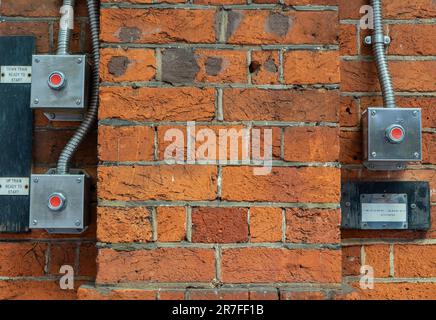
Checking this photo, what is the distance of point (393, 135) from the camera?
1289mm

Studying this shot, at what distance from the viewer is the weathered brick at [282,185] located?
1.23 metres

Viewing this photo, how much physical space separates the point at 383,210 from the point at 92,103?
86 cm

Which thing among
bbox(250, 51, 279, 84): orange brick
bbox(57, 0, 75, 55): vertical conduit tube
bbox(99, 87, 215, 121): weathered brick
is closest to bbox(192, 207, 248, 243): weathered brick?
bbox(99, 87, 215, 121): weathered brick

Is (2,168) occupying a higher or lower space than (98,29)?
lower

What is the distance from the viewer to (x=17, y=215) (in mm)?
1397

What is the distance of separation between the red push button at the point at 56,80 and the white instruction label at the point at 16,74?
0.52ft

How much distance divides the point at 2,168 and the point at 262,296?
812 millimetres

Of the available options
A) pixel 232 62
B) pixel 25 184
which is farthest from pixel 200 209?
pixel 25 184

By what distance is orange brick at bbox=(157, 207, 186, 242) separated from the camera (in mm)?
1224

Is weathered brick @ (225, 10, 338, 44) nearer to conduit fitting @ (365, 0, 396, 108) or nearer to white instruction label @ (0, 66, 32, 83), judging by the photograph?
conduit fitting @ (365, 0, 396, 108)

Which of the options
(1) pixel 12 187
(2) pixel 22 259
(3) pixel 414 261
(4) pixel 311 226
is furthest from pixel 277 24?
(2) pixel 22 259

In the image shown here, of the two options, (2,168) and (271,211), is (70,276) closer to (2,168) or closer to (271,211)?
(2,168)

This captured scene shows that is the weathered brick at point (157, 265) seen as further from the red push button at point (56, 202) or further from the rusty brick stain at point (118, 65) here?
the rusty brick stain at point (118, 65)

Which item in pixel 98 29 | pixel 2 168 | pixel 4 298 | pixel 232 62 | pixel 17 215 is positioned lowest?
pixel 4 298
